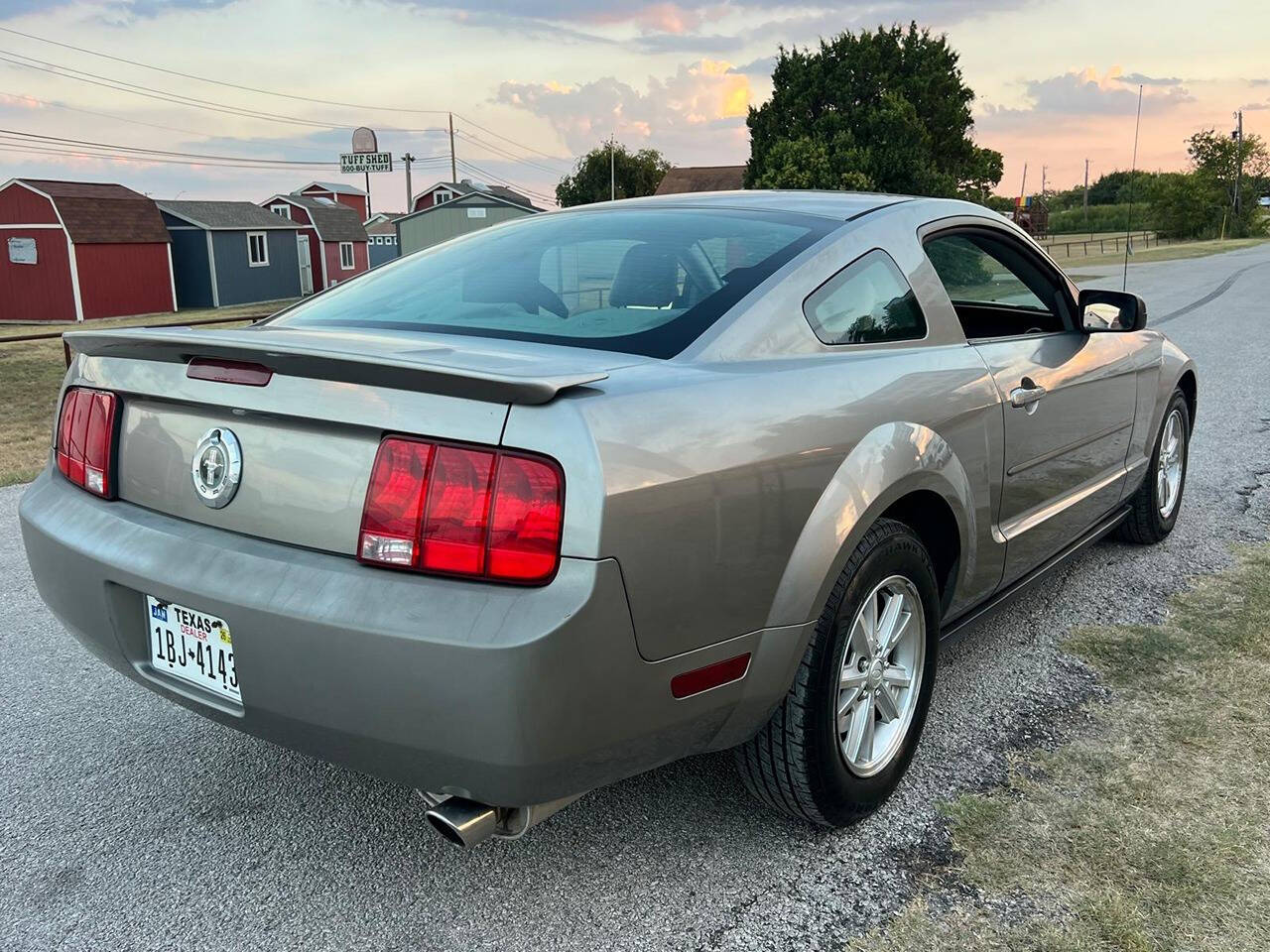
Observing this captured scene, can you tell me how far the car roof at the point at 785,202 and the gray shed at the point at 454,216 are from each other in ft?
161

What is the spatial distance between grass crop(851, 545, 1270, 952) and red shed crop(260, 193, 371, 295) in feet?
165

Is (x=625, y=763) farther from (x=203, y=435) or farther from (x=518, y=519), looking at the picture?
(x=203, y=435)

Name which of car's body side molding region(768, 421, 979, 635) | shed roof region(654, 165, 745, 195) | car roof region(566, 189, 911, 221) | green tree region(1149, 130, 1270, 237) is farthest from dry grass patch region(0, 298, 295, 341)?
green tree region(1149, 130, 1270, 237)

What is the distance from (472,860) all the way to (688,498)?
1.10m

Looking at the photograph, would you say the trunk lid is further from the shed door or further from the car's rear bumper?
the shed door

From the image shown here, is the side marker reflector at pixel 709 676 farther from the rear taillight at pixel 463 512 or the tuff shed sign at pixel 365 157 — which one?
the tuff shed sign at pixel 365 157

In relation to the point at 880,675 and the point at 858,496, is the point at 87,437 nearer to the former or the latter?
the point at 858,496

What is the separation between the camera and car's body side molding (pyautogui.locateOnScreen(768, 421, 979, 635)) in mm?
2275

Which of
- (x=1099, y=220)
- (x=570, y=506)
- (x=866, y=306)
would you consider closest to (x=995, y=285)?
(x=866, y=306)

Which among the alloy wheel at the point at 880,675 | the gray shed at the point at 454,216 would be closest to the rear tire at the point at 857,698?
the alloy wheel at the point at 880,675

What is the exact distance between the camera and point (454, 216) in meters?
52.5

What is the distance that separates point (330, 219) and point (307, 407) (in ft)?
179

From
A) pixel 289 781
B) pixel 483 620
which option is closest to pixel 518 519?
pixel 483 620

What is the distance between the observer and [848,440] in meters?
2.43
